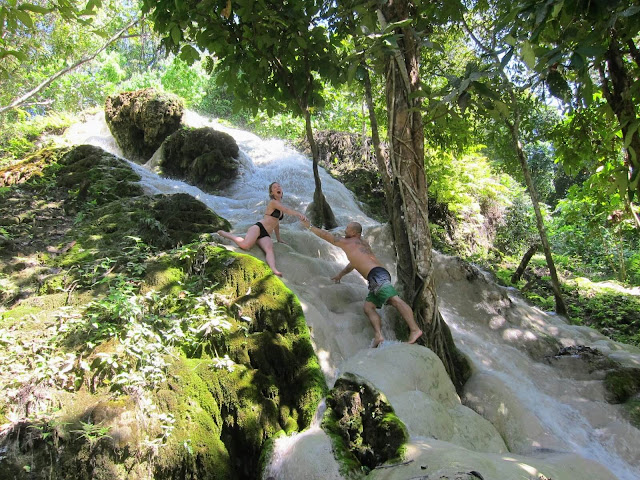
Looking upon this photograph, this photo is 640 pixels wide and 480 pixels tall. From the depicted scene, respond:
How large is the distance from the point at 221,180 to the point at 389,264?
571 cm

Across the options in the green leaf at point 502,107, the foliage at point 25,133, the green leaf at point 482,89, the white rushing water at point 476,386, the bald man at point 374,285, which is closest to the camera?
the green leaf at point 482,89

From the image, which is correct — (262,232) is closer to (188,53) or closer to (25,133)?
(188,53)

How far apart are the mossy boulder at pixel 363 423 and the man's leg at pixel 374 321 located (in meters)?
0.97

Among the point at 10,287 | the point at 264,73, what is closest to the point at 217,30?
the point at 264,73

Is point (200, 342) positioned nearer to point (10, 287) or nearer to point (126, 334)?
point (126, 334)

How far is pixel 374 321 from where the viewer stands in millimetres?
4660

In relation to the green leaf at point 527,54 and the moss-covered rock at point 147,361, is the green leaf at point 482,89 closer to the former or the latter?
the green leaf at point 527,54

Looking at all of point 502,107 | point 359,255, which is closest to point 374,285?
point 359,255

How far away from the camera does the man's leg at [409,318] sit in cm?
444

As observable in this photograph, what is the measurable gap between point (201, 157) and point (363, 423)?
950 centimetres

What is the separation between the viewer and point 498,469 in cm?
267

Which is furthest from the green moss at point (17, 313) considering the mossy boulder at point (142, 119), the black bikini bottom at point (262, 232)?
the mossy boulder at point (142, 119)

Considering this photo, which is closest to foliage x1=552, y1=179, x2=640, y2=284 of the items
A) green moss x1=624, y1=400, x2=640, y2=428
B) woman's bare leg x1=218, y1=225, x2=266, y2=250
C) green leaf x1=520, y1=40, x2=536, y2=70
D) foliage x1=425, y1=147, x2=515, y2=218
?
foliage x1=425, y1=147, x2=515, y2=218

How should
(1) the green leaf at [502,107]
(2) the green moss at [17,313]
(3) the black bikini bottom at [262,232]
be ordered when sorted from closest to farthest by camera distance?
1. (1) the green leaf at [502,107]
2. (2) the green moss at [17,313]
3. (3) the black bikini bottom at [262,232]
